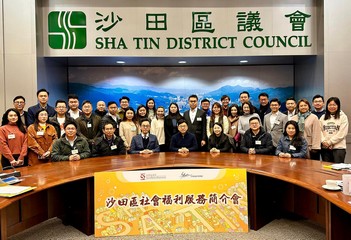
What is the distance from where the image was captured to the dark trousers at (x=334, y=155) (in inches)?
162

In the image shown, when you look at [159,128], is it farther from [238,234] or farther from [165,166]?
[238,234]

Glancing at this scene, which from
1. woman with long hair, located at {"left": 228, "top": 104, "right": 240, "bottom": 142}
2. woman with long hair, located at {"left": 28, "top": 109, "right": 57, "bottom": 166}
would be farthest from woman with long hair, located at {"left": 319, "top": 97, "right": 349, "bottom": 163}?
woman with long hair, located at {"left": 28, "top": 109, "right": 57, "bottom": 166}

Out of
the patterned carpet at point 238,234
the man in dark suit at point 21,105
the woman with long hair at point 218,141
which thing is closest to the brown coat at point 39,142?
the man in dark suit at point 21,105

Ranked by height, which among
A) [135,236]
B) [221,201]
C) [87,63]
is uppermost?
[87,63]

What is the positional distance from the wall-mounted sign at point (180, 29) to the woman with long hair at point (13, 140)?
82.4 inches

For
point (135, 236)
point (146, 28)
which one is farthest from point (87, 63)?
point (135, 236)

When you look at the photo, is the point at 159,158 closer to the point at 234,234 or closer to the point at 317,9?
the point at 234,234

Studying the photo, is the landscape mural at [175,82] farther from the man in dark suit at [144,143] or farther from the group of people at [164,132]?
the man in dark suit at [144,143]

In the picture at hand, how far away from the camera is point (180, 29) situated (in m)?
5.62

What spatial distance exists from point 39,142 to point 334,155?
4.02 metres

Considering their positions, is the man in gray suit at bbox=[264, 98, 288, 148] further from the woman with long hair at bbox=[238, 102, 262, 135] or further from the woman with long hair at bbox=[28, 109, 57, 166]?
the woman with long hair at bbox=[28, 109, 57, 166]

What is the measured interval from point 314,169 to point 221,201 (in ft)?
3.14

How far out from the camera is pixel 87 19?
5.56 meters

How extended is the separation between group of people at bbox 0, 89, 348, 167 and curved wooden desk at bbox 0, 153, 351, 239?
13.2 inches
